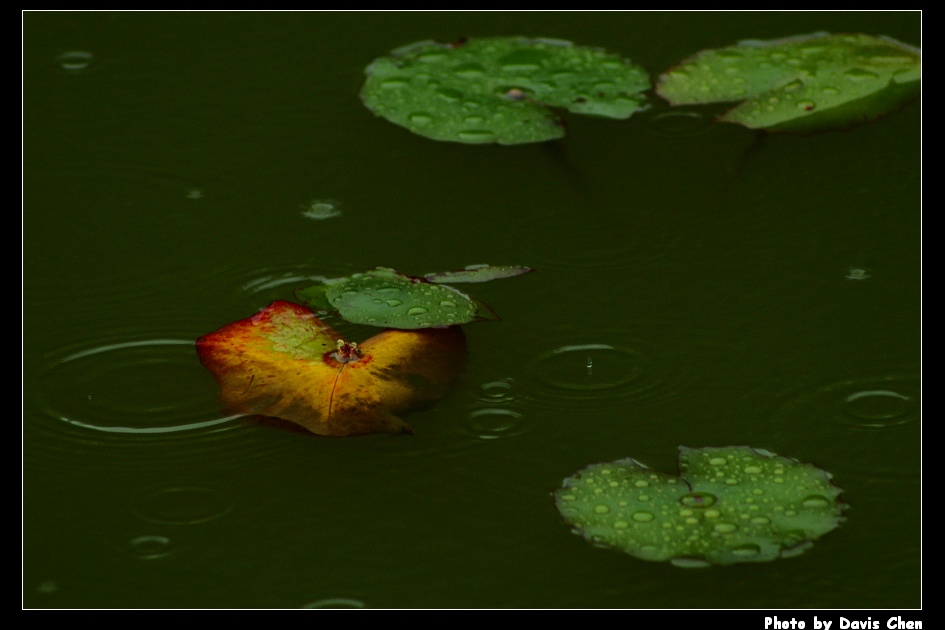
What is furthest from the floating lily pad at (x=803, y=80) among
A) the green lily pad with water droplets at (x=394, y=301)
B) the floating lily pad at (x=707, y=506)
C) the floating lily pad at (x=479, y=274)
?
the floating lily pad at (x=707, y=506)

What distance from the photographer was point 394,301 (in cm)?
184

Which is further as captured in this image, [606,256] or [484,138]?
[484,138]

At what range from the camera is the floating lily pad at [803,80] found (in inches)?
91.1

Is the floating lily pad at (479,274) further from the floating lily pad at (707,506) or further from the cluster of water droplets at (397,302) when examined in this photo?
the floating lily pad at (707,506)

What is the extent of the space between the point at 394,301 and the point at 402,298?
0.6 inches

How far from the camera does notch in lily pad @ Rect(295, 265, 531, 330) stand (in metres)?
1.80

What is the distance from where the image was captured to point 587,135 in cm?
244

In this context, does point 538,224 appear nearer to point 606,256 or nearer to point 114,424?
point 606,256

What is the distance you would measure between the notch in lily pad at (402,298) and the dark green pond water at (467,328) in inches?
2.7

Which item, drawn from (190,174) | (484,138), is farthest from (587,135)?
(190,174)

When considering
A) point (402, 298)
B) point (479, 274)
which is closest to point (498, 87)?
point (479, 274)

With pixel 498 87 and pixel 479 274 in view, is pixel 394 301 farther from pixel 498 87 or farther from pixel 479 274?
pixel 498 87

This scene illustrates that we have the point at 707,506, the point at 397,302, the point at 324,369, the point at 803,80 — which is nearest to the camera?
the point at 707,506
